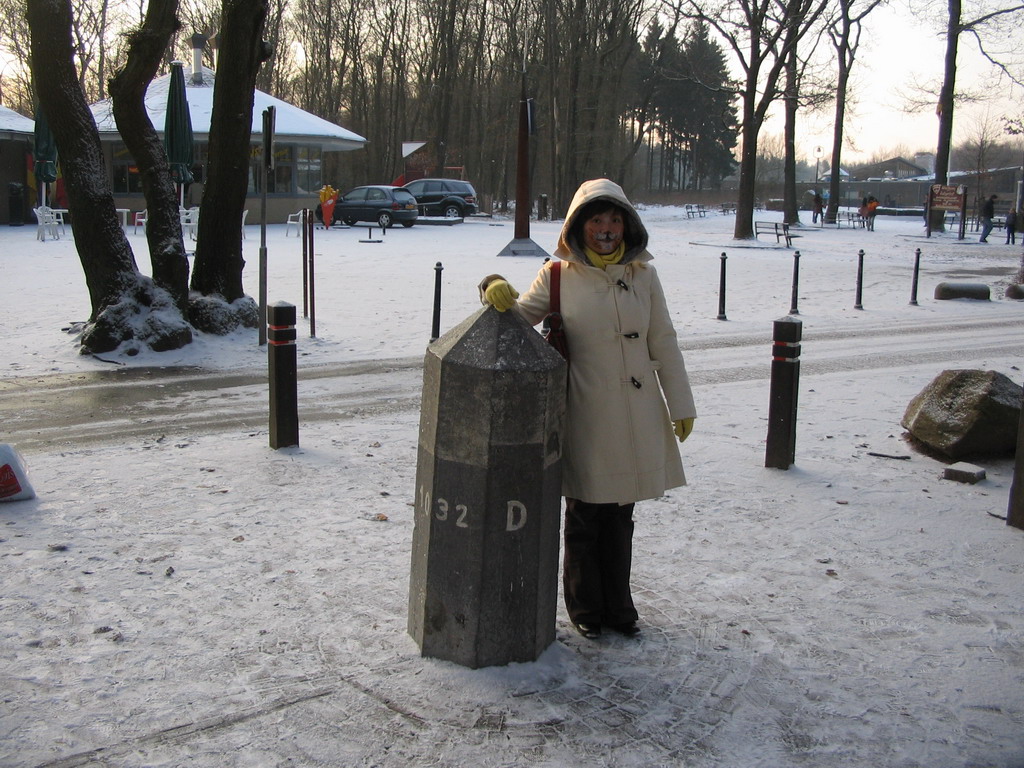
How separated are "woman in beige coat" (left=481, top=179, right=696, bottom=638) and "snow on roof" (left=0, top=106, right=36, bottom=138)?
1223 inches

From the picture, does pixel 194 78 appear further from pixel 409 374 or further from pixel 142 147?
pixel 409 374

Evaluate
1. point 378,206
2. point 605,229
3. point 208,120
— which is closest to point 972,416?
point 605,229

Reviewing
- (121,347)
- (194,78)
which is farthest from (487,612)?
(194,78)

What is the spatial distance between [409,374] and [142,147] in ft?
13.7

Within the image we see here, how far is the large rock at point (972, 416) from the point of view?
6910 mm

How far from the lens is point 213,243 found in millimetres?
11695

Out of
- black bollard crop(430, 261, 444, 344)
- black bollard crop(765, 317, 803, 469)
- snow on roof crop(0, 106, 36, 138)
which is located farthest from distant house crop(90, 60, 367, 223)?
black bollard crop(765, 317, 803, 469)

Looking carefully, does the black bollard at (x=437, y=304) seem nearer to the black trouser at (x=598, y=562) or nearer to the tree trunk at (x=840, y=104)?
the black trouser at (x=598, y=562)

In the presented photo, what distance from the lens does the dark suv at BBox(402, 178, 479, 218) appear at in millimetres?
39938

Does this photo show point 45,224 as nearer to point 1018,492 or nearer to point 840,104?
point 1018,492

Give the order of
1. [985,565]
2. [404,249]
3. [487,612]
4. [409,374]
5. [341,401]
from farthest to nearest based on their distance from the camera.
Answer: [404,249] → [409,374] → [341,401] → [985,565] → [487,612]

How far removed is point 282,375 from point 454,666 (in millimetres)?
3612

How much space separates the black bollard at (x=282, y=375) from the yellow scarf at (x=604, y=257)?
3.47 meters

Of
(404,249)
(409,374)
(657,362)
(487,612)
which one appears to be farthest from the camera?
(404,249)
